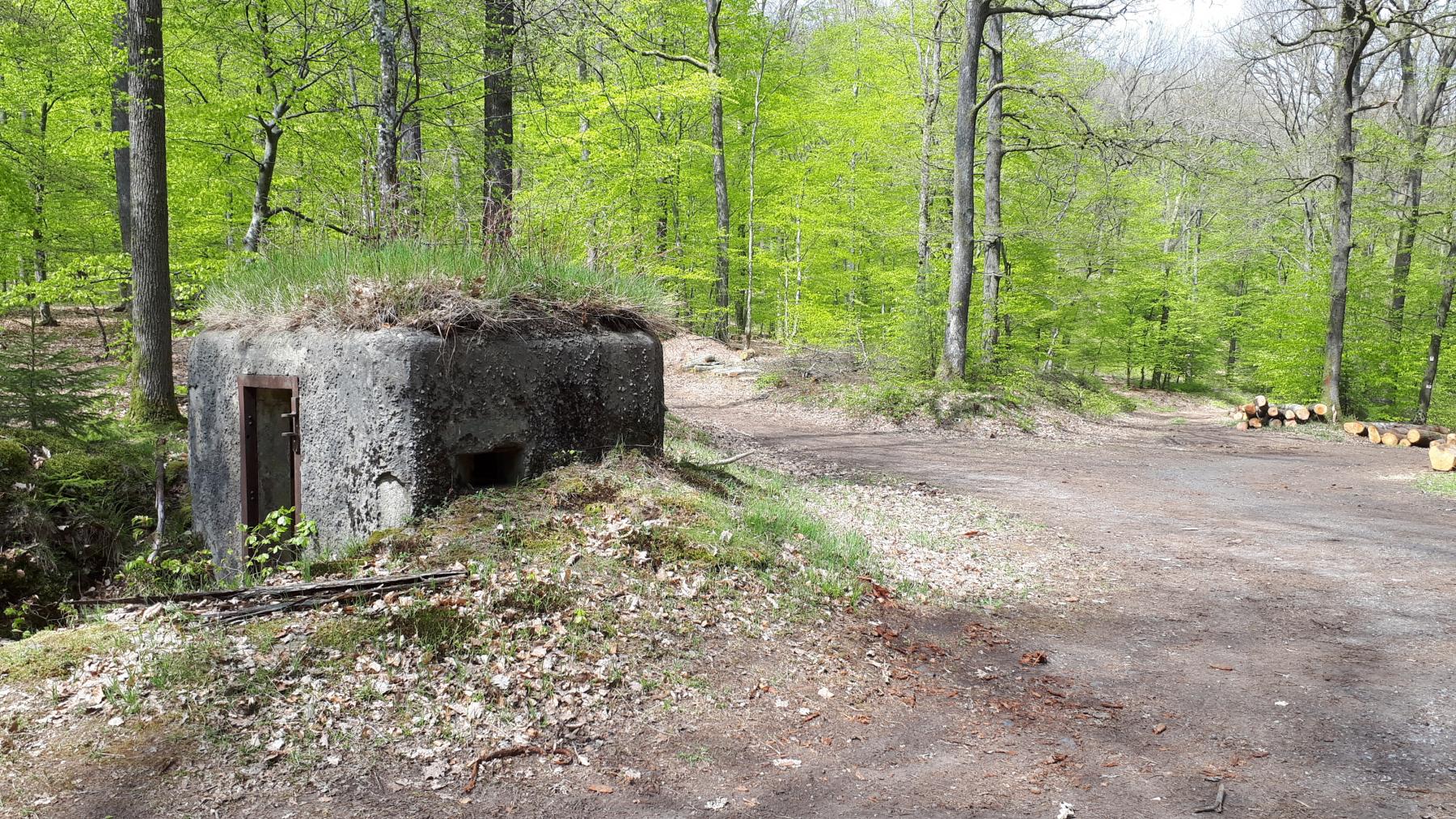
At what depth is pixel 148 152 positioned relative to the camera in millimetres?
8977

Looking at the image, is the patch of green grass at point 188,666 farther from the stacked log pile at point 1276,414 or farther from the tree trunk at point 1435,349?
the tree trunk at point 1435,349

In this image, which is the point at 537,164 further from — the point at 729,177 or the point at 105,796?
the point at 105,796

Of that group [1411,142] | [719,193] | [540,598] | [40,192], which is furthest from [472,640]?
[1411,142]

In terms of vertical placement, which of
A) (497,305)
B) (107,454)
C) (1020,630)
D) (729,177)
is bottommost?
(1020,630)

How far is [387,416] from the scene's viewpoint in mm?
4875

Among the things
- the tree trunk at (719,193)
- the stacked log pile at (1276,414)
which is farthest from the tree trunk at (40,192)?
the stacked log pile at (1276,414)

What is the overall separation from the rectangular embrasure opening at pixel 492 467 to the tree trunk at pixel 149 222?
19.7ft

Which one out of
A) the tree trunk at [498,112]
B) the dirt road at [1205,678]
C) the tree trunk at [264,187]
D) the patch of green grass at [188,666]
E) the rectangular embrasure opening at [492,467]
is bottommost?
the dirt road at [1205,678]

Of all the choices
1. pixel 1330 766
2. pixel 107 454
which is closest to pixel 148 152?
pixel 107 454

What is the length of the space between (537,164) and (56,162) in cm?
860

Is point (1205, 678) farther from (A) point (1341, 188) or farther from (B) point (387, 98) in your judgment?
(A) point (1341, 188)

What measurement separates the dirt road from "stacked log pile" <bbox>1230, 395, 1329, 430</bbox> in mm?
8335

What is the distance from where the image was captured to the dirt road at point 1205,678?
10.3 ft

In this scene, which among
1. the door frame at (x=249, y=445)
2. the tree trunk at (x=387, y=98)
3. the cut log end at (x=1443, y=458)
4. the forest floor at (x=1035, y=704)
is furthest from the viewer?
the cut log end at (x=1443, y=458)
